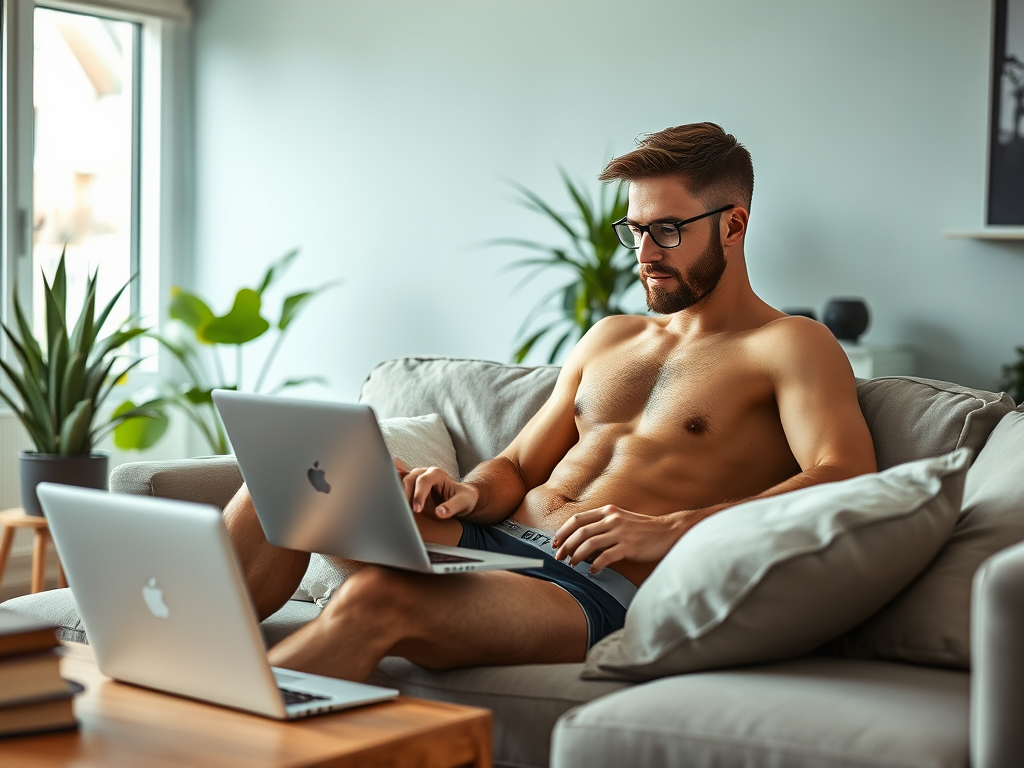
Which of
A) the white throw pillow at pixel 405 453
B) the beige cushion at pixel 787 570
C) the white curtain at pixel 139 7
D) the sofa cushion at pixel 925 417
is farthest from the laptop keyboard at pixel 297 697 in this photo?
the white curtain at pixel 139 7

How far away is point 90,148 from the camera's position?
489 centimetres

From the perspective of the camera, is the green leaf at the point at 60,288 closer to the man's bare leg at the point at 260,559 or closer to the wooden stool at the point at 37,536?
the wooden stool at the point at 37,536

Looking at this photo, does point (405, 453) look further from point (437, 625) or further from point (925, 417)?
point (925, 417)

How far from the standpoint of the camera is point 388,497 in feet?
4.91

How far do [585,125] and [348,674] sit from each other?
293cm

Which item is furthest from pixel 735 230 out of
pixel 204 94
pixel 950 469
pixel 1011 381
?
pixel 204 94

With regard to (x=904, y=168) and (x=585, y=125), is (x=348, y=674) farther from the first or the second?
(x=585, y=125)

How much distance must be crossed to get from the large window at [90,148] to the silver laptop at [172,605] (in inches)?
128

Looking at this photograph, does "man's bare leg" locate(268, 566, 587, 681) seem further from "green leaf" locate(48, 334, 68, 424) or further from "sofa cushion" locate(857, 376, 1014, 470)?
"green leaf" locate(48, 334, 68, 424)

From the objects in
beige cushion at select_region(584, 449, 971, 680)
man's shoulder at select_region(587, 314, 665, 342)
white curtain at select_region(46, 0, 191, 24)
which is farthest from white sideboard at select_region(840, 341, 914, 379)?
white curtain at select_region(46, 0, 191, 24)

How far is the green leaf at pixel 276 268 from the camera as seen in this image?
4.46 metres

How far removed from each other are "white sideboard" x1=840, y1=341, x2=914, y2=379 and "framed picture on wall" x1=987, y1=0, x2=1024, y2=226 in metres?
0.44

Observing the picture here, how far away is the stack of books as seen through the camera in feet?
4.02

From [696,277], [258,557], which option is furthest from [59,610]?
[696,277]
